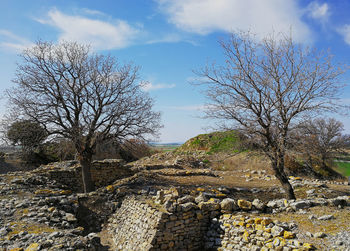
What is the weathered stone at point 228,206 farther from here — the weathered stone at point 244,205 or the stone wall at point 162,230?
the stone wall at point 162,230

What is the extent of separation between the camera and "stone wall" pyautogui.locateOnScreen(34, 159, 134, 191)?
13.4 m

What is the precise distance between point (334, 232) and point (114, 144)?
29.3 feet

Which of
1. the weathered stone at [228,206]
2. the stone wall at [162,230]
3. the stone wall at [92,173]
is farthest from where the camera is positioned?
the stone wall at [92,173]

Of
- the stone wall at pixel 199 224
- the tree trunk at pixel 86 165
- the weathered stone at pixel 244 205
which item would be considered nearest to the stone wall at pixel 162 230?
the stone wall at pixel 199 224

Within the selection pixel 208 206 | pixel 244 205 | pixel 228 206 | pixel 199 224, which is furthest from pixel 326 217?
pixel 199 224

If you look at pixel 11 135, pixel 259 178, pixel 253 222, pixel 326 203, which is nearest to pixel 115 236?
pixel 253 222

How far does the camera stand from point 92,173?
47.2 feet

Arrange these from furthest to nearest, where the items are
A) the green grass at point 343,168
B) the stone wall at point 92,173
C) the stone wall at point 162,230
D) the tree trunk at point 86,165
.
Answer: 1. the green grass at point 343,168
2. the stone wall at point 92,173
3. the tree trunk at point 86,165
4. the stone wall at point 162,230

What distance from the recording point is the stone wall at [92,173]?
44.1 ft

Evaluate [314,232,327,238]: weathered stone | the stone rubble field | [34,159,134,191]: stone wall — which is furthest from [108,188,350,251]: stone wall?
[34,159,134,191]: stone wall

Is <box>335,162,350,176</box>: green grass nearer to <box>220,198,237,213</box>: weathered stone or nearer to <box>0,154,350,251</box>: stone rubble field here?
<box>0,154,350,251</box>: stone rubble field

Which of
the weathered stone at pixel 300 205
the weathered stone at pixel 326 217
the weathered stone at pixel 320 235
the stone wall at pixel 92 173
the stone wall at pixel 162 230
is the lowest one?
the stone wall at pixel 162 230

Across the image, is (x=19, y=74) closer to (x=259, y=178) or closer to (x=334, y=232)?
(x=334, y=232)

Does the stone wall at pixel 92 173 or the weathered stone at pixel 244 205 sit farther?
the stone wall at pixel 92 173
